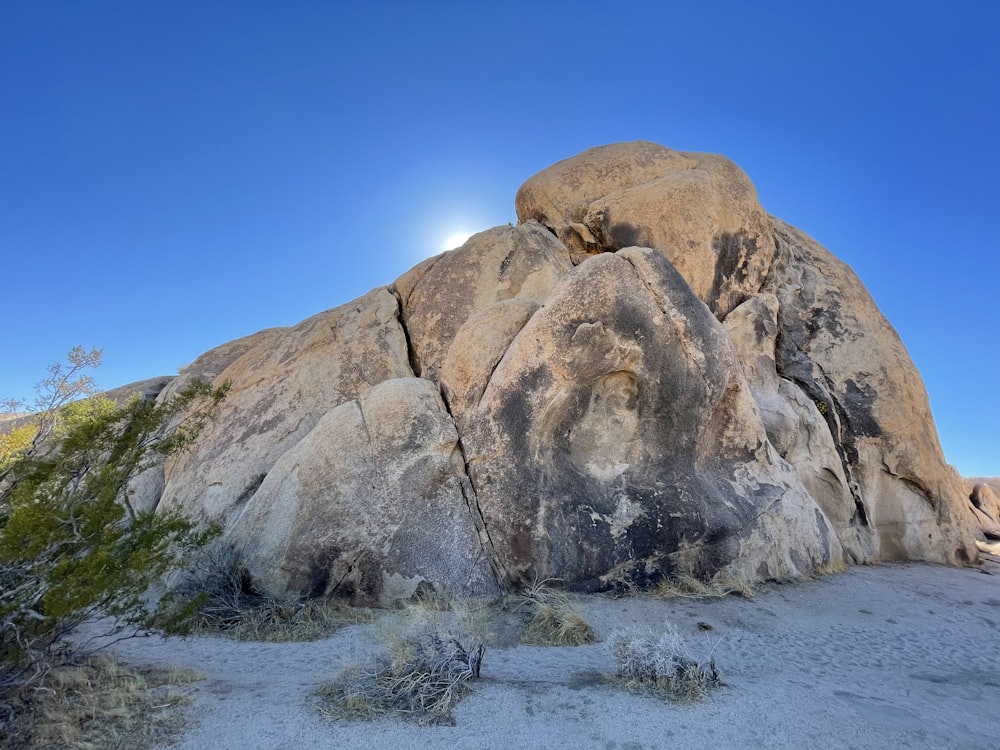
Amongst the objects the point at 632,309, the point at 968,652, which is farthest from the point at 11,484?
the point at 968,652

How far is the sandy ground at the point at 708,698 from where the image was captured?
143 inches

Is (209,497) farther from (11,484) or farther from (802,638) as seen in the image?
(802,638)

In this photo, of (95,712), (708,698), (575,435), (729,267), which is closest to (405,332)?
(575,435)

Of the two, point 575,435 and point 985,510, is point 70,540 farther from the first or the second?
point 985,510

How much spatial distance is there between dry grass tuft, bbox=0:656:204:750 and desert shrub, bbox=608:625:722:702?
2932mm

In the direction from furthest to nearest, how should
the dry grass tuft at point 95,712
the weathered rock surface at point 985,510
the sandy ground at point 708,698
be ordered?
the weathered rock surface at point 985,510
the sandy ground at point 708,698
the dry grass tuft at point 95,712

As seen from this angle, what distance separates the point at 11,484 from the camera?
166 inches

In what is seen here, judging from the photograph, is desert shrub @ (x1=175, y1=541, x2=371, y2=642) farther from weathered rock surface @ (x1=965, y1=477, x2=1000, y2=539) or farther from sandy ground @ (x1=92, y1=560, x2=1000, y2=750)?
weathered rock surface @ (x1=965, y1=477, x2=1000, y2=539)

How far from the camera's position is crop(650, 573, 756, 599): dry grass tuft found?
272 inches

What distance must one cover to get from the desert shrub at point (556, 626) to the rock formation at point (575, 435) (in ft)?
2.85

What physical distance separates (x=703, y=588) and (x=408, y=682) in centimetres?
416

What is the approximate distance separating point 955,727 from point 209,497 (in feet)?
30.0

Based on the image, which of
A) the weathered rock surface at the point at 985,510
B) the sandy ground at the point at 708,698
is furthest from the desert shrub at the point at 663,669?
the weathered rock surface at the point at 985,510

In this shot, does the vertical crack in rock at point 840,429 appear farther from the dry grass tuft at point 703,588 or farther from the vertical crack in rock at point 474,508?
the vertical crack in rock at point 474,508
